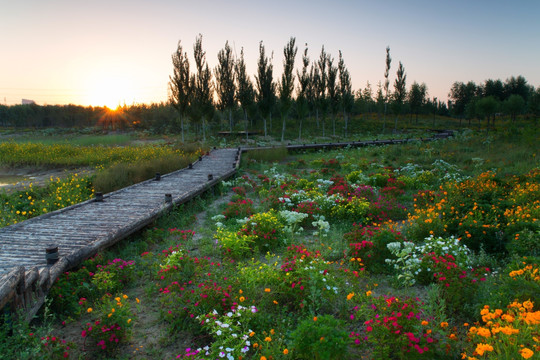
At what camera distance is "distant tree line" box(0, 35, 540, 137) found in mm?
29219

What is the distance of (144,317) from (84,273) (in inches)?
53.7

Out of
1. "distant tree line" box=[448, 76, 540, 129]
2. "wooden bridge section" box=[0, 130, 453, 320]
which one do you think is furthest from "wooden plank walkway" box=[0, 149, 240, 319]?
"distant tree line" box=[448, 76, 540, 129]

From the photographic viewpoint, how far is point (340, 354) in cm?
281

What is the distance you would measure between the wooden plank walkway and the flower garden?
1.03ft

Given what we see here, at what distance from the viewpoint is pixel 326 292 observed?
4047 millimetres

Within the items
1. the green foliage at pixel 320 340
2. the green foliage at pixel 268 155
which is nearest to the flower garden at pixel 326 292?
the green foliage at pixel 320 340

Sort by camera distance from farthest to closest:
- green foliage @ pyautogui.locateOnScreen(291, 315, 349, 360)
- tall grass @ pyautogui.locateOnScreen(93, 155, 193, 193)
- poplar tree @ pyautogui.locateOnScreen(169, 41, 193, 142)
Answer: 1. poplar tree @ pyautogui.locateOnScreen(169, 41, 193, 142)
2. tall grass @ pyautogui.locateOnScreen(93, 155, 193, 193)
3. green foliage @ pyautogui.locateOnScreen(291, 315, 349, 360)

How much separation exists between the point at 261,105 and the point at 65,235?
24.6 metres

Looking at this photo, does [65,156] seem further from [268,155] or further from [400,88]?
[400,88]

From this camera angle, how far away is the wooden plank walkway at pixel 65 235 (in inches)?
144

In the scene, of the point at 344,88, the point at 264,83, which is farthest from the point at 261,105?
the point at 344,88

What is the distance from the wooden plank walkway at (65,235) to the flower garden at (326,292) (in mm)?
315

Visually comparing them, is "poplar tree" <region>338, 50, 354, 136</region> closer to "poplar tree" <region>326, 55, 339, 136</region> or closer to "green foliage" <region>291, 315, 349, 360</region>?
"poplar tree" <region>326, 55, 339, 136</region>

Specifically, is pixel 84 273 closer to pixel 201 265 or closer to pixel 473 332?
pixel 201 265
